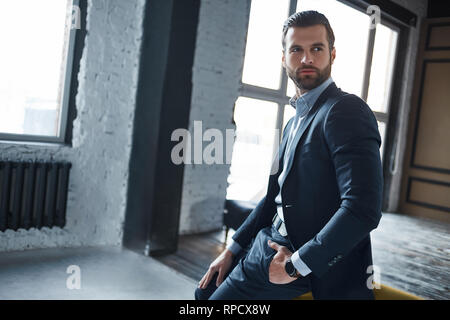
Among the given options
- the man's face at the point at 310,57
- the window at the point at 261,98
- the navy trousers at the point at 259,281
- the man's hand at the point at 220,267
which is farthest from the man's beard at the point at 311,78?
the window at the point at 261,98

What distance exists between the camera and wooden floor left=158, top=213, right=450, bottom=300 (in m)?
3.15

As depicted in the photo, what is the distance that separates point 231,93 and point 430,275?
239cm

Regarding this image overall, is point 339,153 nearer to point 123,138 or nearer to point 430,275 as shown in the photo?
point 123,138

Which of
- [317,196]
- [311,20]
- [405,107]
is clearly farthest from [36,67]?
[405,107]

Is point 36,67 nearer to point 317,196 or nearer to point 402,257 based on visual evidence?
point 317,196

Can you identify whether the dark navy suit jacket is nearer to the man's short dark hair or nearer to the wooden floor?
the man's short dark hair

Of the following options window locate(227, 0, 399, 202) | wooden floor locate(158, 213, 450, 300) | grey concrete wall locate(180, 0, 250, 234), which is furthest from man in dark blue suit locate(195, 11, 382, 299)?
window locate(227, 0, 399, 202)

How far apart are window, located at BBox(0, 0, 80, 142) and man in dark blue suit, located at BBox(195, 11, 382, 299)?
2.35 metres

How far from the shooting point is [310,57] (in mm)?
1208

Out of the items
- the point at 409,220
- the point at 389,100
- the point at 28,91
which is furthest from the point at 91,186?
the point at 389,100

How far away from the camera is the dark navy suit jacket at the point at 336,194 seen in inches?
39.3

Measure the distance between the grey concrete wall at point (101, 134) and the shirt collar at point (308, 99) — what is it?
2400 mm

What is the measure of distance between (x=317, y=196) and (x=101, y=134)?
2.61 m

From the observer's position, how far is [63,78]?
3.28 meters
